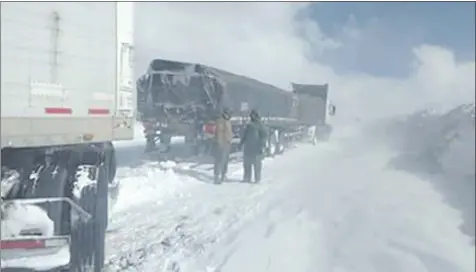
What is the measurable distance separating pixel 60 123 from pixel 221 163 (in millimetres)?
3338

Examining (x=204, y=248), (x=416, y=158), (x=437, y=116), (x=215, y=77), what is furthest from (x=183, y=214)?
(x=416, y=158)

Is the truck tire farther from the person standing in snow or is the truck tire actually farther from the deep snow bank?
the deep snow bank

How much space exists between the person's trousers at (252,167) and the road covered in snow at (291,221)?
124 millimetres

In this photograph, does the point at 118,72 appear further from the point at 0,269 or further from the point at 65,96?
the point at 0,269

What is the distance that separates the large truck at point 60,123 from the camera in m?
2.37

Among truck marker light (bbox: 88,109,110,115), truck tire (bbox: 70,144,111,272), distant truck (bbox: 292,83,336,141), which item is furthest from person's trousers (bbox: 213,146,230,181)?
truck marker light (bbox: 88,109,110,115)

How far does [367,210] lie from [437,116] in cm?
140

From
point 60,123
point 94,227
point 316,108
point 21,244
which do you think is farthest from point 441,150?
point 21,244

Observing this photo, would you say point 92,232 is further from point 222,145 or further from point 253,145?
point 253,145

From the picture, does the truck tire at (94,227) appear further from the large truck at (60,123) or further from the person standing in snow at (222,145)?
the person standing in snow at (222,145)

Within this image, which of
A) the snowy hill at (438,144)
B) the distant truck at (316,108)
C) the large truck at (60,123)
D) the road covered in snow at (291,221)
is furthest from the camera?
the snowy hill at (438,144)

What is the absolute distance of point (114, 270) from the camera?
3.19m

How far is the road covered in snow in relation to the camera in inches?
126

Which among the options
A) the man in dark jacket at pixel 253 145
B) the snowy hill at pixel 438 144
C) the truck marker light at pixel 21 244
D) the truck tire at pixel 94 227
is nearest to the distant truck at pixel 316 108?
the man in dark jacket at pixel 253 145
